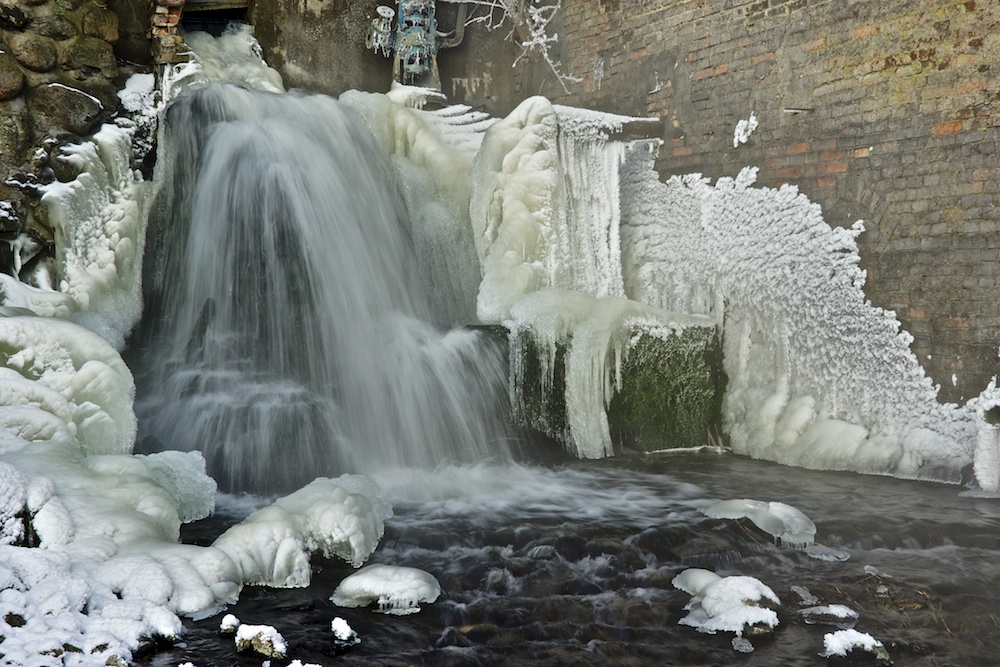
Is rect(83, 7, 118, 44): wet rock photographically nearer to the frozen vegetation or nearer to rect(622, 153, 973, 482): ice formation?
the frozen vegetation

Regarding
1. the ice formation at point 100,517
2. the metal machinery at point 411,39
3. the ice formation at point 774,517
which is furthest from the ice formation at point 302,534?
the metal machinery at point 411,39

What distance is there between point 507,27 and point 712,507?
588cm

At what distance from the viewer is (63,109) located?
5133mm

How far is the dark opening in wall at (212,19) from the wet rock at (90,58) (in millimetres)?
1907

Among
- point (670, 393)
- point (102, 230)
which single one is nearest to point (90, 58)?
point (102, 230)

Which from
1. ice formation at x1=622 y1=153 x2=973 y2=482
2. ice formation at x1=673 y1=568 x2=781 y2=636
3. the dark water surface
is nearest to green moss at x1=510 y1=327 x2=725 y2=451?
ice formation at x1=622 y1=153 x2=973 y2=482

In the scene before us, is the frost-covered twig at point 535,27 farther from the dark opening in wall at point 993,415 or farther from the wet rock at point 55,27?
the dark opening in wall at point 993,415

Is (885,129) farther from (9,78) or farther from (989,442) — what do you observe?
(9,78)

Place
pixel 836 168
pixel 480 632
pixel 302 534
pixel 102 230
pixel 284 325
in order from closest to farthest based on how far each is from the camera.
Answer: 1. pixel 480 632
2. pixel 302 534
3. pixel 102 230
4. pixel 284 325
5. pixel 836 168

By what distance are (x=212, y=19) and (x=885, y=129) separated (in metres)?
5.90

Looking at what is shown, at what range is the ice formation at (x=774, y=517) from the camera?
3.95m

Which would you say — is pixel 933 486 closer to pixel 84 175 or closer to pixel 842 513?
pixel 842 513

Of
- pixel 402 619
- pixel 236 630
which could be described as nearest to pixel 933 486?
pixel 402 619

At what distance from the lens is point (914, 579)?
348cm
